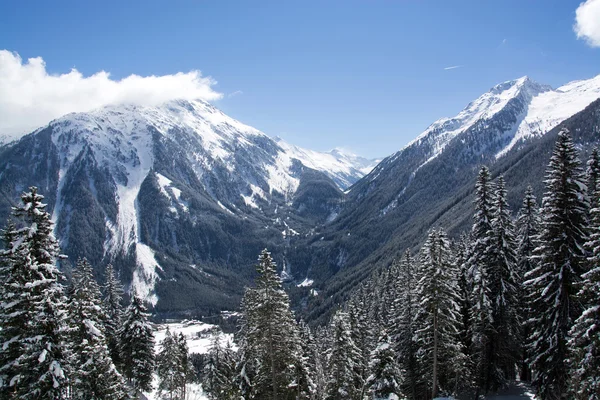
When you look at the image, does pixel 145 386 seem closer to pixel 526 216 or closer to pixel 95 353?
pixel 95 353

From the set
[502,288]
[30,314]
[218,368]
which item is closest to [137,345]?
[218,368]

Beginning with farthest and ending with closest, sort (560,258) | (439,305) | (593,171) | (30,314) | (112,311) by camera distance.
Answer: (112,311) < (439,305) < (593,171) < (560,258) < (30,314)

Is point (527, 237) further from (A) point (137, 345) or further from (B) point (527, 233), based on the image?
(A) point (137, 345)

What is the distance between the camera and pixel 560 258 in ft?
88.7

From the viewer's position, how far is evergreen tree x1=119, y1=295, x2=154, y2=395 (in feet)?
157

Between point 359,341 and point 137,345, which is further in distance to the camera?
point 137,345

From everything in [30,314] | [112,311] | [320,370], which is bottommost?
[320,370]

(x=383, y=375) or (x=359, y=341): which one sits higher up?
(x=359, y=341)

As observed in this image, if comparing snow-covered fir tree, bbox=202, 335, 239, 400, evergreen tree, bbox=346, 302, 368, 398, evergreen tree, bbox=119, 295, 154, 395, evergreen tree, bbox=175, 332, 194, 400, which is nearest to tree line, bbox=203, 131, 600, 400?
evergreen tree, bbox=346, 302, 368, 398

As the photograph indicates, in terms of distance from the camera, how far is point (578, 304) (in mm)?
26484

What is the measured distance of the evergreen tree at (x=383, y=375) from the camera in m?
32.7

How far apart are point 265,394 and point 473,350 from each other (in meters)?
19.9

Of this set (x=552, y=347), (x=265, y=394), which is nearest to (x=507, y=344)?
(x=552, y=347)

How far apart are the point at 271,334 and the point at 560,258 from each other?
23.1m
